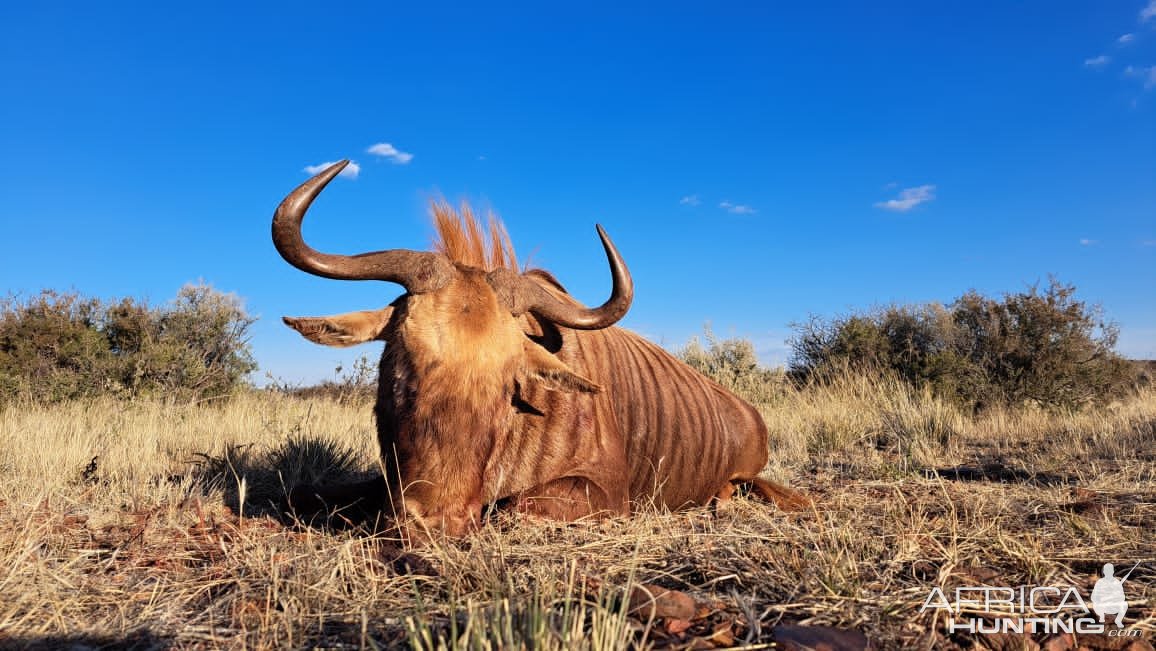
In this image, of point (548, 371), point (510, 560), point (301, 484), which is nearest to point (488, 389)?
point (548, 371)

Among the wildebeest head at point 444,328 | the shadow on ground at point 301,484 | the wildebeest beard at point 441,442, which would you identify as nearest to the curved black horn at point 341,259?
the wildebeest head at point 444,328

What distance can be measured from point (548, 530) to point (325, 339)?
1.58 meters

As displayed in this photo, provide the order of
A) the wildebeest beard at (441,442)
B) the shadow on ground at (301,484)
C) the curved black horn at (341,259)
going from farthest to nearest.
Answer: the shadow on ground at (301,484) < the curved black horn at (341,259) < the wildebeest beard at (441,442)

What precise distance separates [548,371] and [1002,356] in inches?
496

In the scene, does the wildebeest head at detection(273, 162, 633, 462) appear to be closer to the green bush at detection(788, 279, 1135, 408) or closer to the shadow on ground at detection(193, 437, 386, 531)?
the shadow on ground at detection(193, 437, 386, 531)

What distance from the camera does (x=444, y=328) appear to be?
3.70m

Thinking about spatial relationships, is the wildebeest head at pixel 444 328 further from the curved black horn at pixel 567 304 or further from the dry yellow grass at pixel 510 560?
the dry yellow grass at pixel 510 560

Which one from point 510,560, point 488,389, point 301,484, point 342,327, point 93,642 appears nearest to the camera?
point 93,642

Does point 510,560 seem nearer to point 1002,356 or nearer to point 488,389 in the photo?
point 488,389

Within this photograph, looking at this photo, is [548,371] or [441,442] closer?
[441,442]

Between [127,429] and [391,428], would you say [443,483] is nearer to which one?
[391,428]

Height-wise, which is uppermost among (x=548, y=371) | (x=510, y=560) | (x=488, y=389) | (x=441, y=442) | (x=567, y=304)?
(x=567, y=304)

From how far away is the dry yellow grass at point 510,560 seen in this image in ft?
7.51

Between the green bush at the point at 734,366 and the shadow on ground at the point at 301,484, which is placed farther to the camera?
the green bush at the point at 734,366
